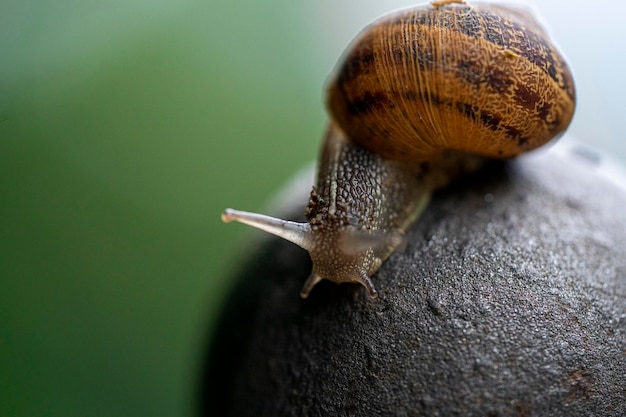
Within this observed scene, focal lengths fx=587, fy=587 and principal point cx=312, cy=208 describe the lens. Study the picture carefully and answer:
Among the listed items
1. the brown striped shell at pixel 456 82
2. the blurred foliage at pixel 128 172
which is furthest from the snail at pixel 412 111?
the blurred foliage at pixel 128 172

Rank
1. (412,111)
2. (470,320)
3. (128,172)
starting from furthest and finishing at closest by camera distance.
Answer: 1. (128,172)
2. (412,111)
3. (470,320)

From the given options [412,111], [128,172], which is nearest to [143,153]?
[128,172]

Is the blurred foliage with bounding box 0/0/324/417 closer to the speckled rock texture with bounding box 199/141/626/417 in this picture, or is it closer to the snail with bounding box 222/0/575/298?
the speckled rock texture with bounding box 199/141/626/417

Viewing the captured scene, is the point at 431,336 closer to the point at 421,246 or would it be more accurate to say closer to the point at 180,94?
the point at 421,246

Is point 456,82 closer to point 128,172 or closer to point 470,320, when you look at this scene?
point 470,320

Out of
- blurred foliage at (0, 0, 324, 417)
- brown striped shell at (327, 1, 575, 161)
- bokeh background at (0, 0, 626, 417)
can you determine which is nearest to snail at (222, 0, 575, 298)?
brown striped shell at (327, 1, 575, 161)

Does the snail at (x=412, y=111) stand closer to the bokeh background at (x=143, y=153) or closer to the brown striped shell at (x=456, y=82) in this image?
→ the brown striped shell at (x=456, y=82)

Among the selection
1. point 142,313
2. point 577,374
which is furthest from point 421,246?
point 142,313
